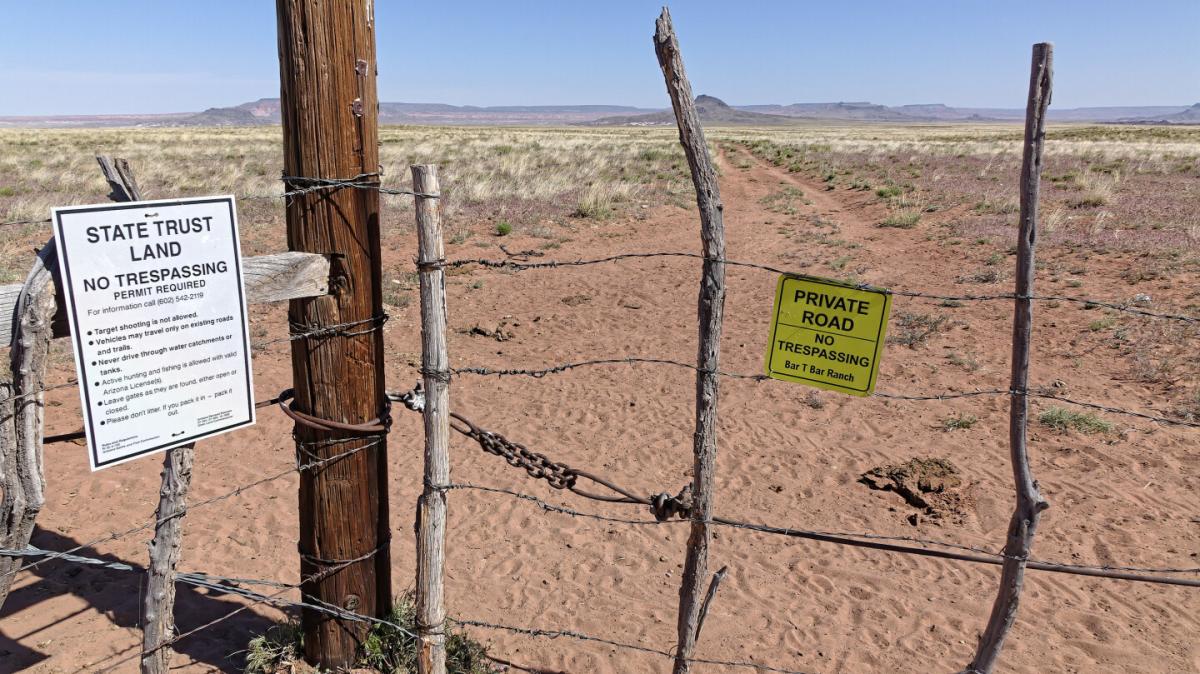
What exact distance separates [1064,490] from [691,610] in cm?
396

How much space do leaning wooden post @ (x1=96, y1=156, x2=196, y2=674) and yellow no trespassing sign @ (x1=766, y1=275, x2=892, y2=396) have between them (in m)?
1.95

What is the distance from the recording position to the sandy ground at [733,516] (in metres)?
4.03

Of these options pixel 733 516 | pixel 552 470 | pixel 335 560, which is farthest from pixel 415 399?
pixel 733 516

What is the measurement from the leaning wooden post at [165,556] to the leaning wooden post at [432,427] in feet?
2.59

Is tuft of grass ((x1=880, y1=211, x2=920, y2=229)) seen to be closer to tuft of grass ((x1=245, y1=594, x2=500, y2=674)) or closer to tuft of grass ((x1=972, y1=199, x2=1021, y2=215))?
tuft of grass ((x1=972, y1=199, x2=1021, y2=215))

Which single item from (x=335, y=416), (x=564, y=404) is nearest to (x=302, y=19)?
(x=335, y=416)

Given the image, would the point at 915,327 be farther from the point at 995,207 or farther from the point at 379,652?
the point at 995,207

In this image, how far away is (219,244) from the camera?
2484mm

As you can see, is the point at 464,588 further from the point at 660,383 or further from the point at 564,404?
the point at 660,383

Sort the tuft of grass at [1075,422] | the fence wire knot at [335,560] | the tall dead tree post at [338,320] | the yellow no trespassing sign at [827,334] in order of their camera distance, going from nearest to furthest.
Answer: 1. the yellow no trespassing sign at [827,334]
2. the tall dead tree post at [338,320]
3. the fence wire knot at [335,560]
4. the tuft of grass at [1075,422]

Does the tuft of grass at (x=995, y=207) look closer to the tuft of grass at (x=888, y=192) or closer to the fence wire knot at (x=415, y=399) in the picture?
the tuft of grass at (x=888, y=192)

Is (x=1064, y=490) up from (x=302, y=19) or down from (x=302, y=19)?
down

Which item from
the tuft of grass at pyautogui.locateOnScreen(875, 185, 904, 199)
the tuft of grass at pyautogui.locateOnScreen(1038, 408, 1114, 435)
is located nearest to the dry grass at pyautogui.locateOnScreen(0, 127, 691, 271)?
the tuft of grass at pyautogui.locateOnScreen(875, 185, 904, 199)

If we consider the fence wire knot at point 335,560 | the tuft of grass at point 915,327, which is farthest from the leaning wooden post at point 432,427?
the tuft of grass at point 915,327
